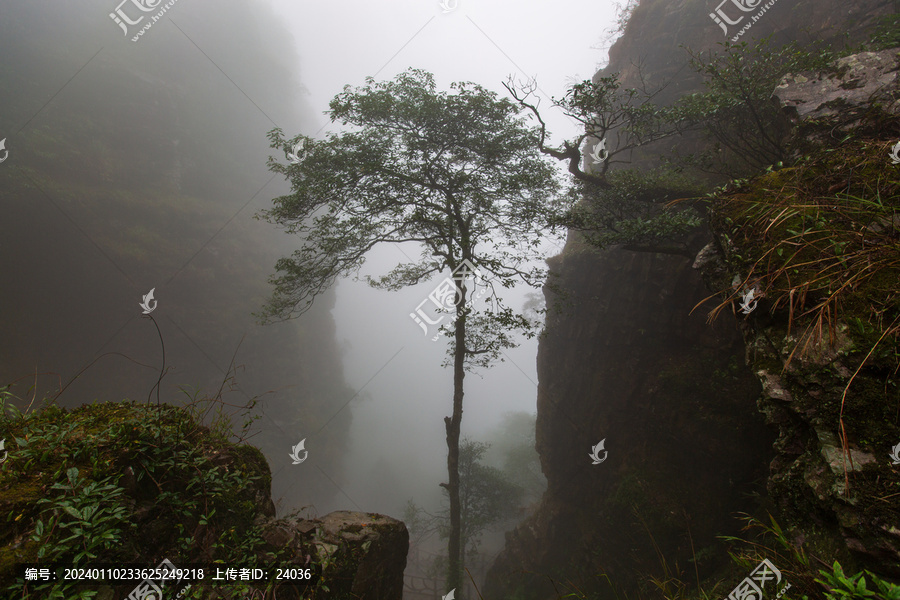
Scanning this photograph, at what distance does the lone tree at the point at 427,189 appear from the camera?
21.4 feet

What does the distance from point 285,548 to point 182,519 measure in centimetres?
86

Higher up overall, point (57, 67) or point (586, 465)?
point (57, 67)

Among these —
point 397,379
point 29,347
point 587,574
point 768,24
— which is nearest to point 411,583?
point 587,574

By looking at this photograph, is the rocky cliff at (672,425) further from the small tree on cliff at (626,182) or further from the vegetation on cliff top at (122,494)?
the vegetation on cliff top at (122,494)

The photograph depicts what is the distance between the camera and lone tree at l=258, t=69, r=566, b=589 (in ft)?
21.4

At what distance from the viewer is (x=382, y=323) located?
79.9m

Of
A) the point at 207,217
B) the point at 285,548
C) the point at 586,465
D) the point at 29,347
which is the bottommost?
the point at 586,465

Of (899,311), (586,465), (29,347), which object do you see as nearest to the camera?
(899,311)

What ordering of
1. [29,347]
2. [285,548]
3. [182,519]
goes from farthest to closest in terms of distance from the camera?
[29,347], [285,548], [182,519]

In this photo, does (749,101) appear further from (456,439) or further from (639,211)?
(456,439)

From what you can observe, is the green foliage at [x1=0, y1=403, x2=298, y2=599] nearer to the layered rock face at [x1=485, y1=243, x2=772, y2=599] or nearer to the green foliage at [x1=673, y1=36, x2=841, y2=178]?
the layered rock face at [x1=485, y1=243, x2=772, y2=599]

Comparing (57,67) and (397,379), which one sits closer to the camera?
(57,67)

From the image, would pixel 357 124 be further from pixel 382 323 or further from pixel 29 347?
pixel 382 323

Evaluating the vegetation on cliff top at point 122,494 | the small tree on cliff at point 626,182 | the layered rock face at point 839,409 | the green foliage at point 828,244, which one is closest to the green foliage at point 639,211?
the small tree on cliff at point 626,182
